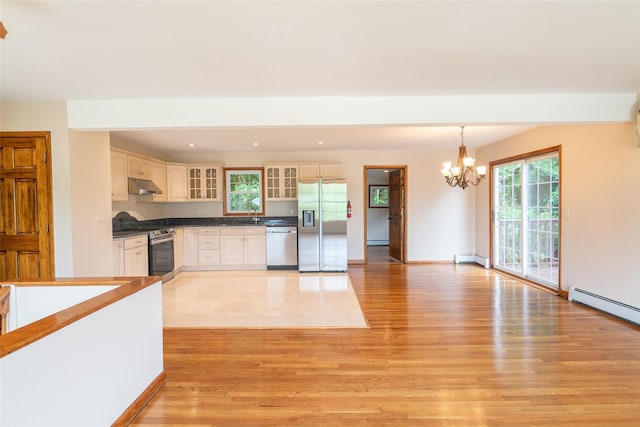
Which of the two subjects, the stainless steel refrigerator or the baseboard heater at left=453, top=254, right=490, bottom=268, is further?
the baseboard heater at left=453, top=254, right=490, bottom=268

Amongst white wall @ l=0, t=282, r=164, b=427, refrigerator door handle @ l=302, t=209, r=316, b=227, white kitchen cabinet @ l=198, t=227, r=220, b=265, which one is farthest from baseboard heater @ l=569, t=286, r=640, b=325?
white kitchen cabinet @ l=198, t=227, r=220, b=265

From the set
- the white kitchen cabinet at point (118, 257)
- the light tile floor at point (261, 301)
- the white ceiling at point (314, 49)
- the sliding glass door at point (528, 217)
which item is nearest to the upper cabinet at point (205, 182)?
the light tile floor at point (261, 301)

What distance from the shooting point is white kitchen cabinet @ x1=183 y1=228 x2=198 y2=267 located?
598 cm

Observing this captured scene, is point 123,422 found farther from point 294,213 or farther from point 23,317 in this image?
point 294,213

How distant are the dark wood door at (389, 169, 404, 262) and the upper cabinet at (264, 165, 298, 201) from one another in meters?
2.26

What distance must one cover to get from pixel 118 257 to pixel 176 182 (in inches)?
93.0

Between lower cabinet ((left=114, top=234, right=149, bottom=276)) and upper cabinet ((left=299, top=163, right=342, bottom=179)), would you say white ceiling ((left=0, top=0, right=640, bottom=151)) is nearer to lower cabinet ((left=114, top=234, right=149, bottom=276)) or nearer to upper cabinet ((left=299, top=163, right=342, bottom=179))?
lower cabinet ((left=114, top=234, right=149, bottom=276))

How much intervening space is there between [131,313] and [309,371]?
1.31 m

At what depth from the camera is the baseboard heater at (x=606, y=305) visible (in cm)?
328

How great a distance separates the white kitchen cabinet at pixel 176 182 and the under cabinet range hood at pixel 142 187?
1.67 ft

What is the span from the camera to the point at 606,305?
11.7 ft

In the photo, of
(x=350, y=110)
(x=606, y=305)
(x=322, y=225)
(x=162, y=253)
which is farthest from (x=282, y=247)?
(x=606, y=305)

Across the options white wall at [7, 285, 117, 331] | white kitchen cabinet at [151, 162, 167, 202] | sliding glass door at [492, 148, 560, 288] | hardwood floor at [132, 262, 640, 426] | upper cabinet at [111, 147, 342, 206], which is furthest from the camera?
upper cabinet at [111, 147, 342, 206]

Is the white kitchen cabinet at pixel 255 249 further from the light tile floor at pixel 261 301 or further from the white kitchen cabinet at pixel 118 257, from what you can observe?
the white kitchen cabinet at pixel 118 257
